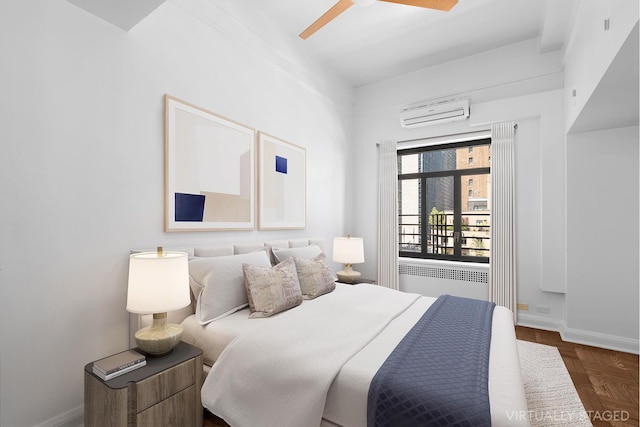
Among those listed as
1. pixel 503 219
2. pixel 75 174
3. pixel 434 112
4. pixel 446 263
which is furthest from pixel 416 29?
pixel 75 174

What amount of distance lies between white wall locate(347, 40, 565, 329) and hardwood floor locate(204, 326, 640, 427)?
1.55 ft

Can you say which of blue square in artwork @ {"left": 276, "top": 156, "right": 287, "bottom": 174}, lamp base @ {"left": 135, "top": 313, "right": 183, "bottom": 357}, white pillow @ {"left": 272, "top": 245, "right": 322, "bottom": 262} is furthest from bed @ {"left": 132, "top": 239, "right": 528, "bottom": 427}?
blue square in artwork @ {"left": 276, "top": 156, "right": 287, "bottom": 174}

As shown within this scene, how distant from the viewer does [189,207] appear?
7.63 ft

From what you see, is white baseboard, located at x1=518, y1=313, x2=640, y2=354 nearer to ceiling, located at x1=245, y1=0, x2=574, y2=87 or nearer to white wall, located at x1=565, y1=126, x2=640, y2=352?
white wall, located at x1=565, y1=126, x2=640, y2=352

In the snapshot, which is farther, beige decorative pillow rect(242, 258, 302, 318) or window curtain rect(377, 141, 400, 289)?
window curtain rect(377, 141, 400, 289)

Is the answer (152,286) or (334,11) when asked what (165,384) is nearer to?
(152,286)

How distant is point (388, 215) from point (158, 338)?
333 centimetres

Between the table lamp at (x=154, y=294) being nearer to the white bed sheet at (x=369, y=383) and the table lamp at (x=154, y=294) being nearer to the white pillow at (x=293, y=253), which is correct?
the white bed sheet at (x=369, y=383)

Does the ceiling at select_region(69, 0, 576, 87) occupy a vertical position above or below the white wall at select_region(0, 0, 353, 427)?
above

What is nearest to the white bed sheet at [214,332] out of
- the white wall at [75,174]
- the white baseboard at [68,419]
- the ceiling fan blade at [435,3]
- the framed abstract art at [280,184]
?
the white wall at [75,174]

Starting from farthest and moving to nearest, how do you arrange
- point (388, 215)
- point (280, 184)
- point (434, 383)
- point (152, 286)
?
1. point (388, 215)
2. point (280, 184)
3. point (152, 286)
4. point (434, 383)

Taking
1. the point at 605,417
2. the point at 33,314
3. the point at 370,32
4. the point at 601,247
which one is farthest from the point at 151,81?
the point at 601,247

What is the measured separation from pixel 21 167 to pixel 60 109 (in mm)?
382

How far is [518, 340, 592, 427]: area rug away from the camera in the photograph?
1855 mm
